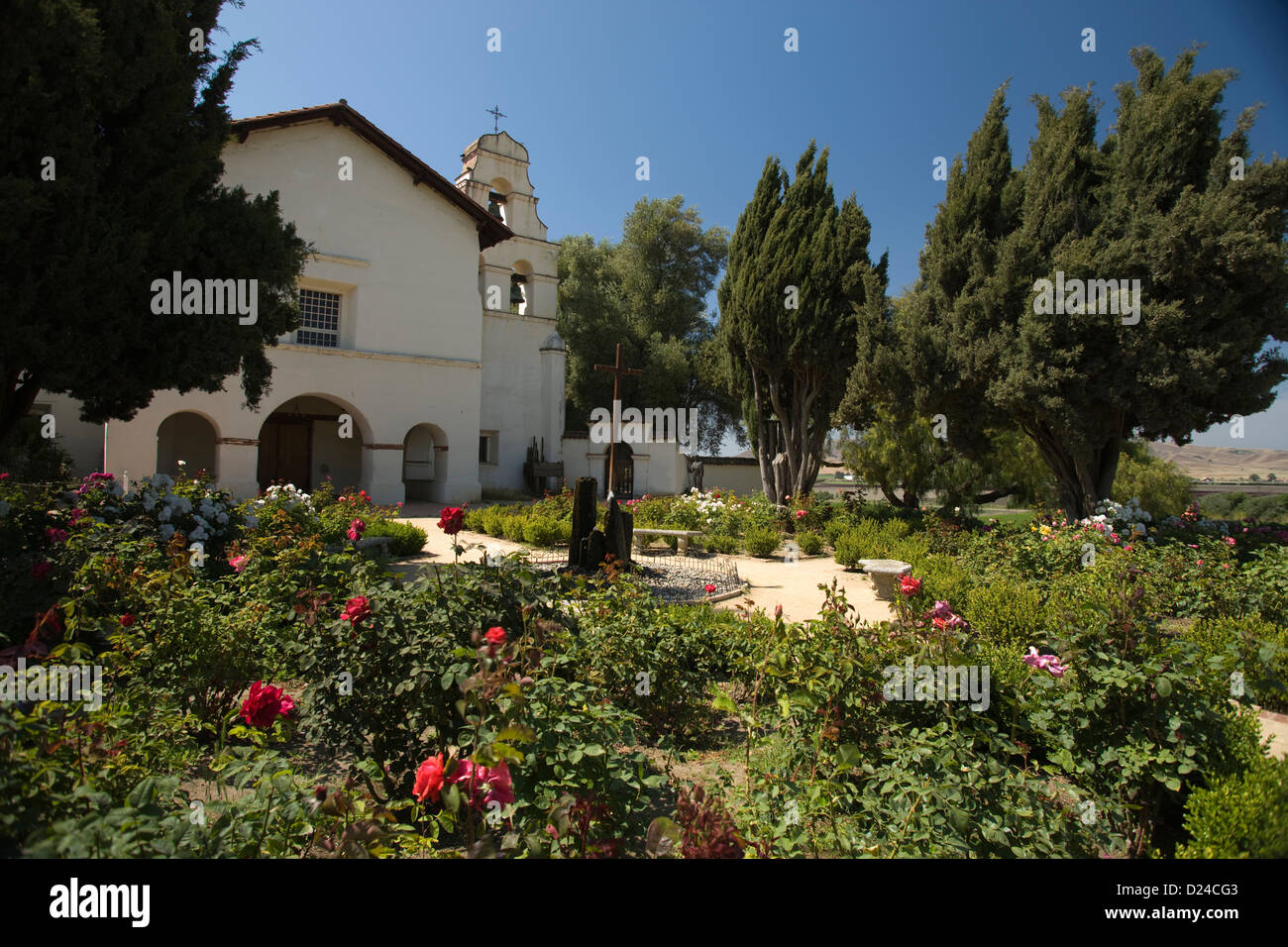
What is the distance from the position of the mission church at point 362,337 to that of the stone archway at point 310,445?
4cm

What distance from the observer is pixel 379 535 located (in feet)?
36.0

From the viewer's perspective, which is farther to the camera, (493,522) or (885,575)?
(493,522)

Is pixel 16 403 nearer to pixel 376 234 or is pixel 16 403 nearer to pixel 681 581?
pixel 681 581

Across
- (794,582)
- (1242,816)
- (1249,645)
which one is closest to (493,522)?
(794,582)

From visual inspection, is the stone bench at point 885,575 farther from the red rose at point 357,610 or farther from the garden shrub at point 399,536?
the garden shrub at point 399,536

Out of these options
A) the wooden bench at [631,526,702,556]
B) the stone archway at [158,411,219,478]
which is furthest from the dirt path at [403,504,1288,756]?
the stone archway at [158,411,219,478]

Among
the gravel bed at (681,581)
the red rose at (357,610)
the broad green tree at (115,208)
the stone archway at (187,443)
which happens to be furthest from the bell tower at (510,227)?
the red rose at (357,610)

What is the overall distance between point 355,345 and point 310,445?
4.00 metres

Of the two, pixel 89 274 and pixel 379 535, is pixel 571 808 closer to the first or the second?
pixel 89 274

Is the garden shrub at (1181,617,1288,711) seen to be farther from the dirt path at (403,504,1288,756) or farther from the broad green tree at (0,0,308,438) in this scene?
the broad green tree at (0,0,308,438)

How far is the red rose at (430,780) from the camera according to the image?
71.4 inches

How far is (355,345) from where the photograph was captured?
62.0ft
